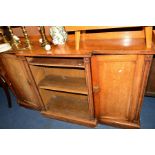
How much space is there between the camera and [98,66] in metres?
1.38

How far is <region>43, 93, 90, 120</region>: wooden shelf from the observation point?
1.97 metres

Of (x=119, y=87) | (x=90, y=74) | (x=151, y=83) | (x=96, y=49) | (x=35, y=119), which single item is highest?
(x=96, y=49)

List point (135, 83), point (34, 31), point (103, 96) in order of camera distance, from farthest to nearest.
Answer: point (34, 31) < point (103, 96) < point (135, 83)

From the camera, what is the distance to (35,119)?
7.03ft

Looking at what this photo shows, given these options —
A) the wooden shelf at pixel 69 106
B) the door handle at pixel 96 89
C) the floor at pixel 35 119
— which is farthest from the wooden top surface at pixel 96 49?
the floor at pixel 35 119

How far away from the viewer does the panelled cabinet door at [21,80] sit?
1.70 m

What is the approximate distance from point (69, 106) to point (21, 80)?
74 cm

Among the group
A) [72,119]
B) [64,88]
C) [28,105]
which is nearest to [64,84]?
[64,88]

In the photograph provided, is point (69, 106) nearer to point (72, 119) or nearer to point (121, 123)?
point (72, 119)

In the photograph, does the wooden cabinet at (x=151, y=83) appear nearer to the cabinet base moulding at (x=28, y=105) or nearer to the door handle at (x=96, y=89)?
the door handle at (x=96, y=89)
